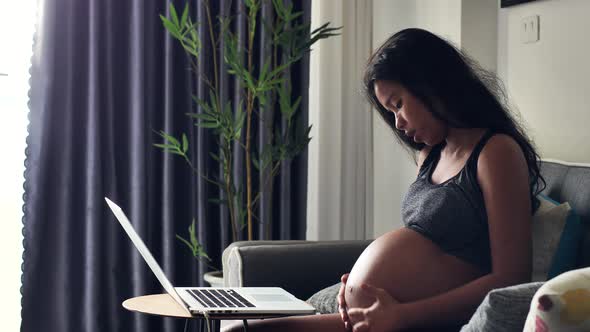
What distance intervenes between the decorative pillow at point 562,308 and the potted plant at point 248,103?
228 cm

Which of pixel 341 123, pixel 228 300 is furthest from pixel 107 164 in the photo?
pixel 228 300

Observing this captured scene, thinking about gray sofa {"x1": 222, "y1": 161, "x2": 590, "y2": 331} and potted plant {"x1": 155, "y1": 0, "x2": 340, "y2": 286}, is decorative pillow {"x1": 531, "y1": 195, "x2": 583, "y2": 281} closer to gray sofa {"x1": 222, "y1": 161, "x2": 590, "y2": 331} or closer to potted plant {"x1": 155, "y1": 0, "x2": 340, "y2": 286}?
gray sofa {"x1": 222, "y1": 161, "x2": 590, "y2": 331}

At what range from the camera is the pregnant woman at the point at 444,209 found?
5.26ft

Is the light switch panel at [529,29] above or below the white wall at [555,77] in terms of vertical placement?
above

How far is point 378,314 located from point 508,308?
0.58 meters

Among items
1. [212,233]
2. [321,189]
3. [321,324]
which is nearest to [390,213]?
[321,189]

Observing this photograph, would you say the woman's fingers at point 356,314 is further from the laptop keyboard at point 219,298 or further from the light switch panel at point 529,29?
the light switch panel at point 529,29

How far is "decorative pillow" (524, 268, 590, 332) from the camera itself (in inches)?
35.2

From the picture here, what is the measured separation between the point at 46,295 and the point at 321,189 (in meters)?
1.16

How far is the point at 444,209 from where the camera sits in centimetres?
172

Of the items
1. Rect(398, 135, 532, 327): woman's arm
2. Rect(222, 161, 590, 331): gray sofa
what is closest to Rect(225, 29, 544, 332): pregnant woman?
Rect(398, 135, 532, 327): woman's arm

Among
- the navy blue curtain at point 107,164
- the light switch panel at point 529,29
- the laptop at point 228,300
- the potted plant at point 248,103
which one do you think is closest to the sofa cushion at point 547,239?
the laptop at point 228,300

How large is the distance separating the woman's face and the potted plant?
4.35ft

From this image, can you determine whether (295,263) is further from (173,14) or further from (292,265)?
(173,14)
